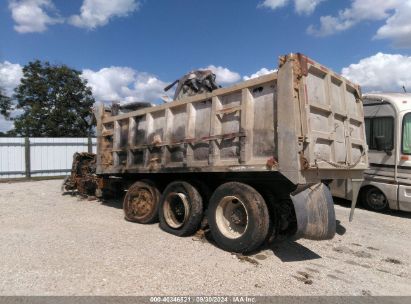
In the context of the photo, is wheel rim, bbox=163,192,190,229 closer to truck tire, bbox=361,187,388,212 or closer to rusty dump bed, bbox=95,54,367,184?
rusty dump bed, bbox=95,54,367,184

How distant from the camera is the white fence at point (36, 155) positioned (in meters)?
17.4

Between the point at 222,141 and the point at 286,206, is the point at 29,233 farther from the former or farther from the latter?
the point at 286,206

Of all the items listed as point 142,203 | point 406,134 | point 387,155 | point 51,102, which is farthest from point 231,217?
point 51,102

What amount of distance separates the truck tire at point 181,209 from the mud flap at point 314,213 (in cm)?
187

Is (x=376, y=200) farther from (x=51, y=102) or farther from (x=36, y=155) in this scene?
(x=51, y=102)

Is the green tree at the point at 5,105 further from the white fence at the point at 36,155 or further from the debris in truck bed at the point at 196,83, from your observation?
the debris in truck bed at the point at 196,83

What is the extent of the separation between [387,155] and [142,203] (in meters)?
5.72

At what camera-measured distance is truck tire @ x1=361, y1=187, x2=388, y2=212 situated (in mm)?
9219

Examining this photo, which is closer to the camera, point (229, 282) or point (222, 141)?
point (229, 282)

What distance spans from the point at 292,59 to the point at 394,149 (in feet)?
16.3

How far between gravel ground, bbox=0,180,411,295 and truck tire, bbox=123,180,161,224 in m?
0.26

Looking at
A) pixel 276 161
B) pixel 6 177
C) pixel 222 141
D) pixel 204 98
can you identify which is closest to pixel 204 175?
pixel 222 141

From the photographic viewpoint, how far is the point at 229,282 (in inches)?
178

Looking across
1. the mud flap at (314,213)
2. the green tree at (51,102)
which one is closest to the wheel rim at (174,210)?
the mud flap at (314,213)
